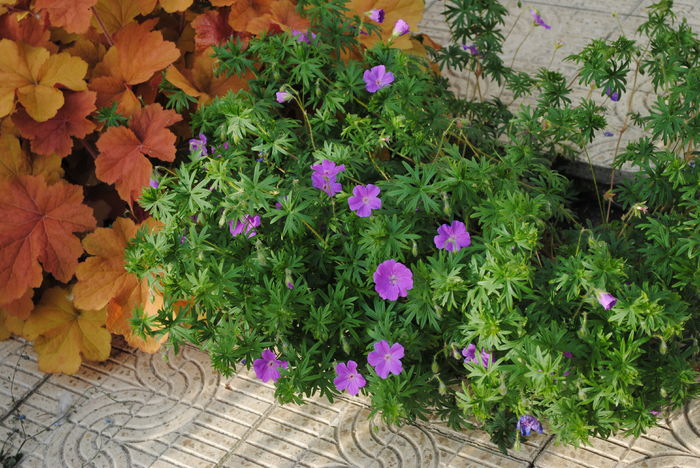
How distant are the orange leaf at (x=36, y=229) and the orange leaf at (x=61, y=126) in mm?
109

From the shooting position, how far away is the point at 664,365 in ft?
6.13

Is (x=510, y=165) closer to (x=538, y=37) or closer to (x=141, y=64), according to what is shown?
(x=141, y=64)

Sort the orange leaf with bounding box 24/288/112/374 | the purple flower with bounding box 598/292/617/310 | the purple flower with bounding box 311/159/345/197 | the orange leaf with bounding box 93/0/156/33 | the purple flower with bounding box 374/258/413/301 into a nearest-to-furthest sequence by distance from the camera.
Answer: the purple flower with bounding box 598/292/617/310, the purple flower with bounding box 374/258/413/301, the purple flower with bounding box 311/159/345/197, the orange leaf with bounding box 24/288/112/374, the orange leaf with bounding box 93/0/156/33

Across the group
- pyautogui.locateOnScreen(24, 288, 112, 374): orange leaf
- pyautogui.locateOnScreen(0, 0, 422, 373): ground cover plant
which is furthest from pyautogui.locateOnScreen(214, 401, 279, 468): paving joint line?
pyautogui.locateOnScreen(24, 288, 112, 374): orange leaf

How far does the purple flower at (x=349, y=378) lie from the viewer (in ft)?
6.11

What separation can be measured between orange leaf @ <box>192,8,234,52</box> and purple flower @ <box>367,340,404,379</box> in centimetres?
122

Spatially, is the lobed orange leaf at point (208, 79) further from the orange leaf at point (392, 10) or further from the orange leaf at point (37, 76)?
the orange leaf at point (392, 10)

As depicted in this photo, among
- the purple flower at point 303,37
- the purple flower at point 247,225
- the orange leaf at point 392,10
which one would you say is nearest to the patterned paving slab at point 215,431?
the purple flower at point 247,225

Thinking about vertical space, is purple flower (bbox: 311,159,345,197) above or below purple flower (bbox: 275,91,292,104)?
below

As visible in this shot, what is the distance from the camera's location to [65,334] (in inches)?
96.7

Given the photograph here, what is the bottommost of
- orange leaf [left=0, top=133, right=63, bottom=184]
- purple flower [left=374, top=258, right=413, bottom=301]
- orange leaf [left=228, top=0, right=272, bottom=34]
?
orange leaf [left=0, top=133, right=63, bottom=184]

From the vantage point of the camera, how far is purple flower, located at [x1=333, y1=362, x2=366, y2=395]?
186cm

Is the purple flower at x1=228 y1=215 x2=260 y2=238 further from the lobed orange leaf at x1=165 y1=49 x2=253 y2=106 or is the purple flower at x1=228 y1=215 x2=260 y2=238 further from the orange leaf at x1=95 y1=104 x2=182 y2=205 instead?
the lobed orange leaf at x1=165 y1=49 x2=253 y2=106

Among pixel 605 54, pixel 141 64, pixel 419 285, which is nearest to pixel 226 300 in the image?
pixel 419 285
